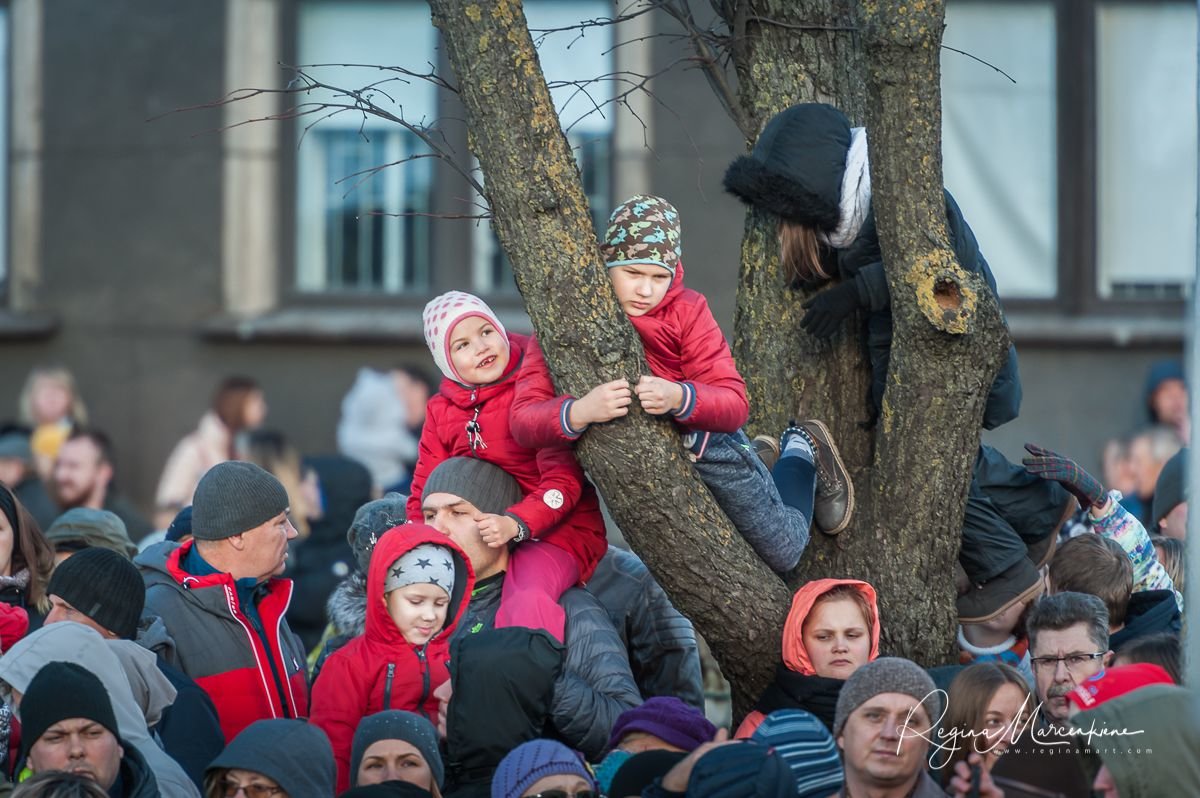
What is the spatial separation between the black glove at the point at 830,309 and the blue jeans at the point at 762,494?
0.39 meters

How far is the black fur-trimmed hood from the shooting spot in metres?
5.53

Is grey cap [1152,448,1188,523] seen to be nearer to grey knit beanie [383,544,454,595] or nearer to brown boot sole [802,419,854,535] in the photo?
brown boot sole [802,419,854,535]

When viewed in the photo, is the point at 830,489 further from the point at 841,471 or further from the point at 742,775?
the point at 742,775

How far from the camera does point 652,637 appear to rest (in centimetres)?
536

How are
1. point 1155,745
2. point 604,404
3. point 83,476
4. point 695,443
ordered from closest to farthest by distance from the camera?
1. point 1155,745
2. point 604,404
3. point 695,443
4. point 83,476

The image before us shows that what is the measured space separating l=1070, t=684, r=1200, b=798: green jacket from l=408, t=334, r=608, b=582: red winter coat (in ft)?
5.70

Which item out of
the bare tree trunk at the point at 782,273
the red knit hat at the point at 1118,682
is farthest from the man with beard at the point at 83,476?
the red knit hat at the point at 1118,682

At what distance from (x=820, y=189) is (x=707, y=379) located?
0.62m

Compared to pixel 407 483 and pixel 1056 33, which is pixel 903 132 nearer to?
pixel 407 483

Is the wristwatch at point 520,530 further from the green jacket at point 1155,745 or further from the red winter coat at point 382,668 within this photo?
the green jacket at point 1155,745

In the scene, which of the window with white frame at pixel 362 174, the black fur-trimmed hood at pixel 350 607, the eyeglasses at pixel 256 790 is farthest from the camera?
the window with white frame at pixel 362 174

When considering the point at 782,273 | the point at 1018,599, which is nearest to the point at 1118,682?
the point at 1018,599

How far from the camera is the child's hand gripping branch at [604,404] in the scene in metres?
4.27

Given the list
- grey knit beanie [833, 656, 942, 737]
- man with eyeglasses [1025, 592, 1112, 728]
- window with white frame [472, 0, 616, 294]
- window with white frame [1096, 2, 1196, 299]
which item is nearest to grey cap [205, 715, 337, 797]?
grey knit beanie [833, 656, 942, 737]
